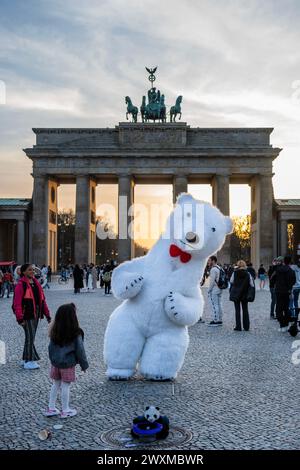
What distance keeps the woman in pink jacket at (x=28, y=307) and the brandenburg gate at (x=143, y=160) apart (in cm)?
4546

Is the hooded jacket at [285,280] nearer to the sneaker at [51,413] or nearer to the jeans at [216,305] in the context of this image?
the jeans at [216,305]

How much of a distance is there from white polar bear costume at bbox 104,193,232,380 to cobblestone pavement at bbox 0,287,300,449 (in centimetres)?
35

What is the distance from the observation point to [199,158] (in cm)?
5512

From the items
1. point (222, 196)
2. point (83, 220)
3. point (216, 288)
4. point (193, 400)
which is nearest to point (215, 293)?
point (216, 288)

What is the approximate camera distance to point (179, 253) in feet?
24.3

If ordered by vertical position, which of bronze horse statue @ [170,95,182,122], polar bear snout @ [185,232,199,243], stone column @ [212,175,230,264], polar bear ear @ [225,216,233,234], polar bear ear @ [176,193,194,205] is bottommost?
polar bear snout @ [185,232,199,243]

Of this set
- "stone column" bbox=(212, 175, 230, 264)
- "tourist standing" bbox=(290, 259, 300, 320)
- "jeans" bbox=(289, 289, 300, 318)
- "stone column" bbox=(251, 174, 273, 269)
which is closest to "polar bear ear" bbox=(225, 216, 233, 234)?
"jeans" bbox=(289, 289, 300, 318)

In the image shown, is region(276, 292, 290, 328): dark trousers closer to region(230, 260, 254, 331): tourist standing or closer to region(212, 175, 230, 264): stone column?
region(230, 260, 254, 331): tourist standing

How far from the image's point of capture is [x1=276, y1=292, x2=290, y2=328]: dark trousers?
13.3 metres

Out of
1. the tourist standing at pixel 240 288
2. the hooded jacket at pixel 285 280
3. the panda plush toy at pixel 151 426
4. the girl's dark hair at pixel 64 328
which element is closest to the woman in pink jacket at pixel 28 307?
the girl's dark hair at pixel 64 328

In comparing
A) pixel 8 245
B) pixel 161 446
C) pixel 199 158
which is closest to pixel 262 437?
pixel 161 446

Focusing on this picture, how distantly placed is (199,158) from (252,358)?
153ft

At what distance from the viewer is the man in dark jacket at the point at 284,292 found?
13359mm
